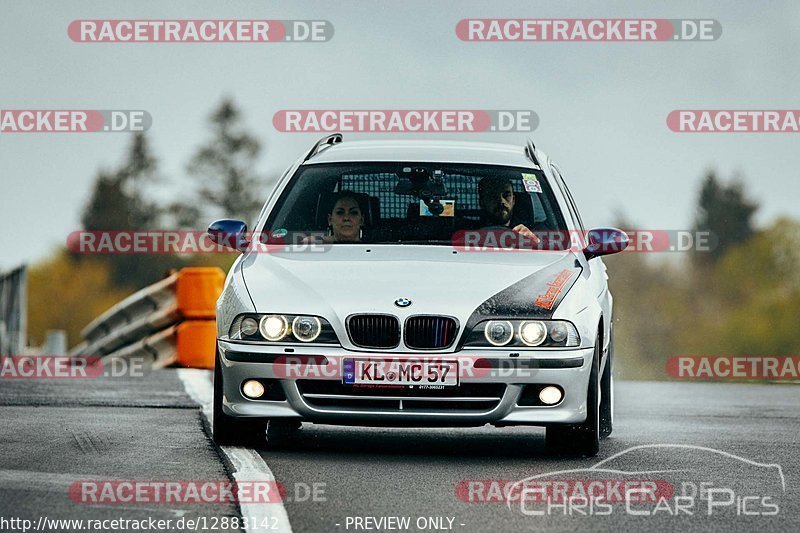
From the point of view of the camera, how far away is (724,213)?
403 ft

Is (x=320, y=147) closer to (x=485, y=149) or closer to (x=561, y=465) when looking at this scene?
(x=485, y=149)

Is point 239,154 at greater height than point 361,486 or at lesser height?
greater

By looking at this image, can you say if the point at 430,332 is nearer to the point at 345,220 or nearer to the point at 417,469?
the point at 417,469

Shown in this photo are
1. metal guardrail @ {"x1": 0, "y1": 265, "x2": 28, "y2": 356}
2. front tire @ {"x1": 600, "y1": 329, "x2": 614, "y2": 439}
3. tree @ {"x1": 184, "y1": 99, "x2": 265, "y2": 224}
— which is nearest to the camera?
front tire @ {"x1": 600, "y1": 329, "x2": 614, "y2": 439}

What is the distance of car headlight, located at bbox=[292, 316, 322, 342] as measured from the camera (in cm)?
877

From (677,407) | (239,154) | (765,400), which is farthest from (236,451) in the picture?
(239,154)

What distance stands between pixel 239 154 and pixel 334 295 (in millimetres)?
93451

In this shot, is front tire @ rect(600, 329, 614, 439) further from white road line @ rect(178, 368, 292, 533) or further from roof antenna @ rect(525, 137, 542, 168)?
white road line @ rect(178, 368, 292, 533)

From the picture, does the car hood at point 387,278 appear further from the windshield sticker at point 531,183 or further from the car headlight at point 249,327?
the windshield sticker at point 531,183

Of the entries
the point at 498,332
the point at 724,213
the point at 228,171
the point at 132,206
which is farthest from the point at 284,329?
the point at 724,213

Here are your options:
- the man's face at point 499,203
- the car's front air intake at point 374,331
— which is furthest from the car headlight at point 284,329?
the man's face at point 499,203

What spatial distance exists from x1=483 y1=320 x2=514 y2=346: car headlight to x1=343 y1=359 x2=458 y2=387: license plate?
0.23 metres

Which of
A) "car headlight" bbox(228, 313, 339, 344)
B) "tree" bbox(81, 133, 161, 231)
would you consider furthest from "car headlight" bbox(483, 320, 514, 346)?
"tree" bbox(81, 133, 161, 231)

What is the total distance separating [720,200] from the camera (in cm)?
12369
